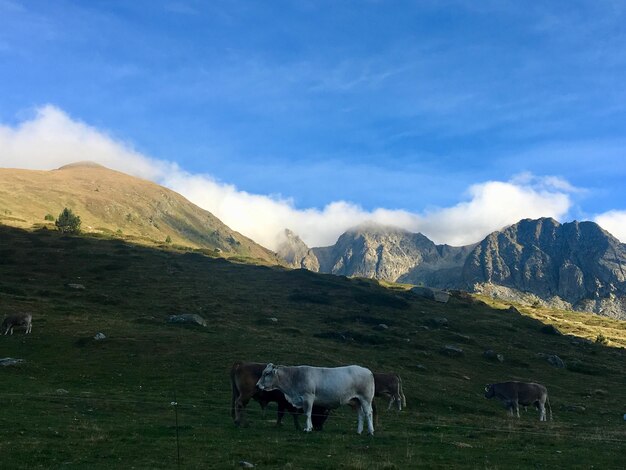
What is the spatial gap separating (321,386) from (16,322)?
4102 cm

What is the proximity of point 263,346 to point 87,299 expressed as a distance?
1379 inches

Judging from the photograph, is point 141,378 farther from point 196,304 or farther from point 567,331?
point 567,331

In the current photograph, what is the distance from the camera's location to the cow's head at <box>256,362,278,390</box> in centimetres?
2308

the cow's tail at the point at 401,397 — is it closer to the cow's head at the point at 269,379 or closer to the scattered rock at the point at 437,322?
the cow's head at the point at 269,379

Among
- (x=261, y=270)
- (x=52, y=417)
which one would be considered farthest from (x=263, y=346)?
(x=261, y=270)

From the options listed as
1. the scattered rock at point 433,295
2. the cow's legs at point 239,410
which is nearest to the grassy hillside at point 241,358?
the cow's legs at point 239,410

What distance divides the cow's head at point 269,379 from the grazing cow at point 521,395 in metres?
23.0

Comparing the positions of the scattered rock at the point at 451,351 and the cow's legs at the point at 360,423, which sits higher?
the cow's legs at the point at 360,423

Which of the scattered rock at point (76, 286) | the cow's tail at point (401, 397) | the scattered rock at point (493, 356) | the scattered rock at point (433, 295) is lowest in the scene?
the scattered rock at point (493, 356)

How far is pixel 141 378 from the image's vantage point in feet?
125

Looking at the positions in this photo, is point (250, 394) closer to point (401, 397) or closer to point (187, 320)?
point (401, 397)

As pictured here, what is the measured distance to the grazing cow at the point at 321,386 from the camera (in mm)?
22922

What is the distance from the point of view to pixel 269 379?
76.2 ft

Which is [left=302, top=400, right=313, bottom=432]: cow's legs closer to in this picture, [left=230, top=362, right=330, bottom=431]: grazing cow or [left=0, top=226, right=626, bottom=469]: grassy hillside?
[left=0, top=226, right=626, bottom=469]: grassy hillside
